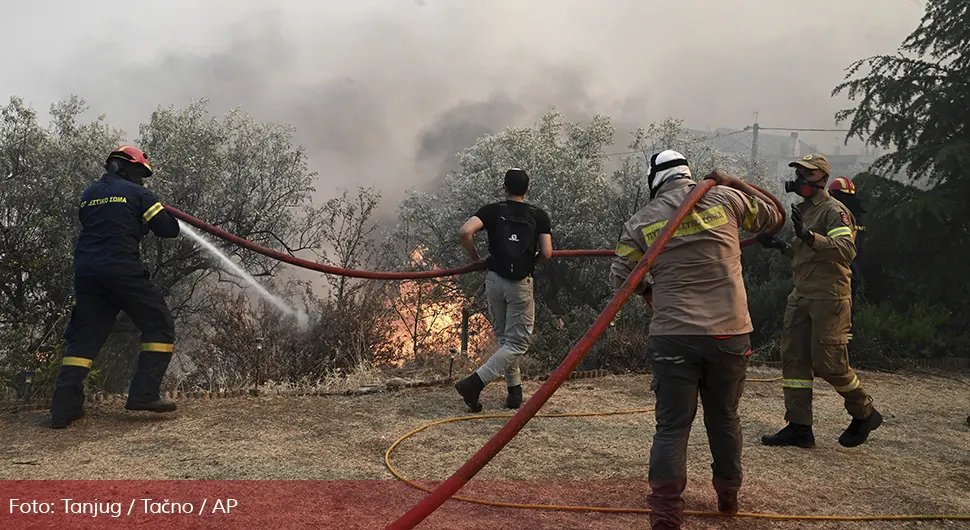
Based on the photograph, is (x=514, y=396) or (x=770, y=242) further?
(x=514, y=396)

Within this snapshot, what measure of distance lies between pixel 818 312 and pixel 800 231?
64 cm

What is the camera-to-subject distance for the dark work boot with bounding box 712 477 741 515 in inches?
135

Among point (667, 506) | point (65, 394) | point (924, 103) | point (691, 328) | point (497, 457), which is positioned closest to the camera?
point (667, 506)

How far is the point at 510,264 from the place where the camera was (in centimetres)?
566

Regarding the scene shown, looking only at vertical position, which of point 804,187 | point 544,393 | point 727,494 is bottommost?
point 727,494

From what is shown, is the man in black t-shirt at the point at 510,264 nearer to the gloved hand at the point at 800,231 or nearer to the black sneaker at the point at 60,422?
the gloved hand at the point at 800,231

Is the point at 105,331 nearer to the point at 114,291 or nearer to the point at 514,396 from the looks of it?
the point at 114,291

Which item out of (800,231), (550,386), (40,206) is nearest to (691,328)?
(550,386)

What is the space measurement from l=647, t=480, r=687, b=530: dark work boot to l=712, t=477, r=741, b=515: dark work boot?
0.44 m

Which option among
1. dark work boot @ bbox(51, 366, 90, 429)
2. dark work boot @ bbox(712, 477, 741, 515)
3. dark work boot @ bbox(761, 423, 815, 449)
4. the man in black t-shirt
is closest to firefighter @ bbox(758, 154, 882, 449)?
dark work boot @ bbox(761, 423, 815, 449)

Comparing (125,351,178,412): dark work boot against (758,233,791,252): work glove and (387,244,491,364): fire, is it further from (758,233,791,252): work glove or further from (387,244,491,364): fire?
(387,244,491,364): fire

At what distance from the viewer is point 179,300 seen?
15906mm

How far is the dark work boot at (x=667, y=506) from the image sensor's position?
307 cm

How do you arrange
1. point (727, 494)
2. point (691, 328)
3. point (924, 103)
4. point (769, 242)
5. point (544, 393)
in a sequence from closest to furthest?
point (544, 393)
point (691, 328)
point (727, 494)
point (769, 242)
point (924, 103)
